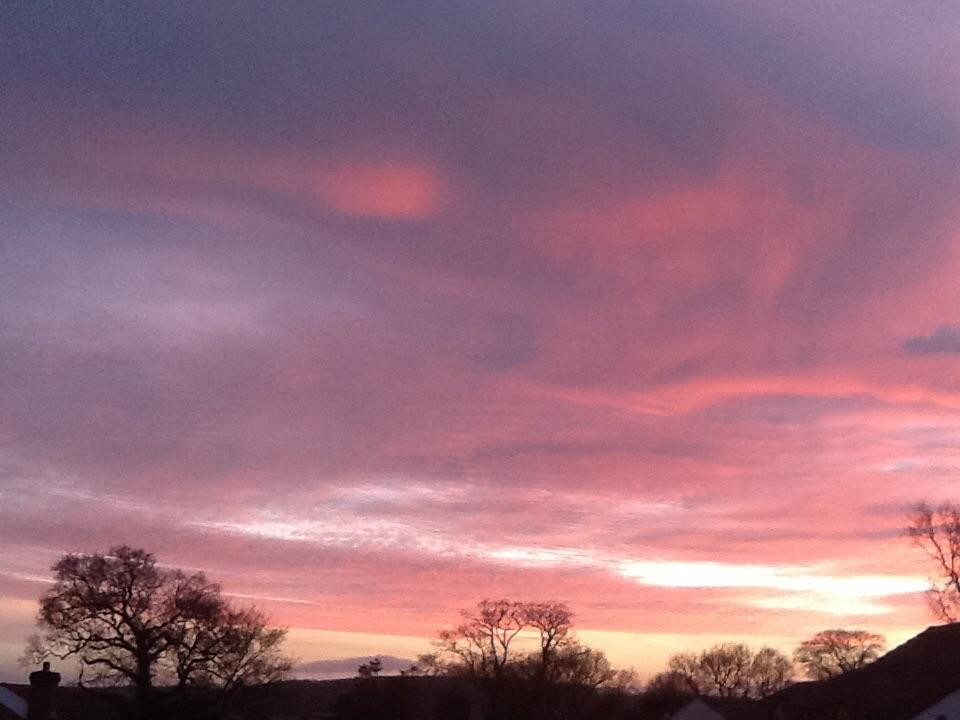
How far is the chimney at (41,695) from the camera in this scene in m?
50.7

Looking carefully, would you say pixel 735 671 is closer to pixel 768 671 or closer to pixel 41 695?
pixel 768 671

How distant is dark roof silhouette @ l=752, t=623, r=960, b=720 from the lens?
186 feet

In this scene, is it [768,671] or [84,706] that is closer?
[84,706]

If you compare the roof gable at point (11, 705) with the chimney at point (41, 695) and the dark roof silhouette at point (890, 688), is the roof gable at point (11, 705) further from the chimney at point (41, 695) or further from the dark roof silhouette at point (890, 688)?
the dark roof silhouette at point (890, 688)

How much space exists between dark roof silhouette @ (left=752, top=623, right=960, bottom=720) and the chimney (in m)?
35.5

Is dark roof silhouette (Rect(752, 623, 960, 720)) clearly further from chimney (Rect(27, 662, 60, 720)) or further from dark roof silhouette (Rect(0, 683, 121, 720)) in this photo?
dark roof silhouette (Rect(0, 683, 121, 720))

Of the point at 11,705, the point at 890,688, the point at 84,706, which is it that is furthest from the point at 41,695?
the point at 890,688

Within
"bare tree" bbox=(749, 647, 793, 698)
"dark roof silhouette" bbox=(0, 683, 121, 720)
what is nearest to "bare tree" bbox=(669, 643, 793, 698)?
"bare tree" bbox=(749, 647, 793, 698)

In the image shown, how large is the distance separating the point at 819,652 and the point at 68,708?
109460 millimetres

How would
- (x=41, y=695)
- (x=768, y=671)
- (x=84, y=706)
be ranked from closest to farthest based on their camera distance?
(x=41, y=695) → (x=84, y=706) → (x=768, y=671)

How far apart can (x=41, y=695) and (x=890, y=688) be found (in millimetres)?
39745

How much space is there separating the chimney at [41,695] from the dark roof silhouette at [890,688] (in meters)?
35.5

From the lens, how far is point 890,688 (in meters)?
60.4

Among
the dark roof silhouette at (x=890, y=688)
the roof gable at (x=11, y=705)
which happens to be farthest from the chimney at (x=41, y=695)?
the dark roof silhouette at (x=890, y=688)
